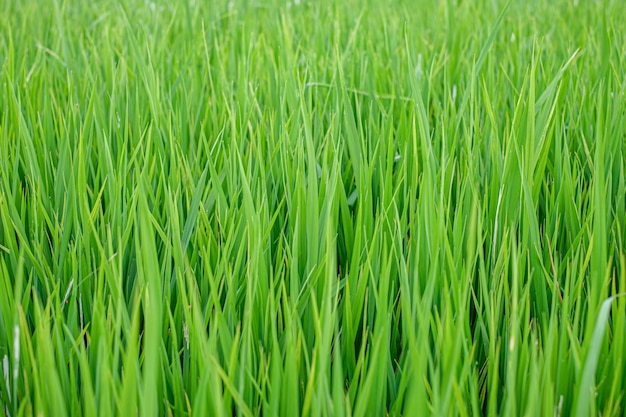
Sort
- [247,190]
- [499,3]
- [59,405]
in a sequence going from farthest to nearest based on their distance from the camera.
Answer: [499,3]
[247,190]
[59,405]

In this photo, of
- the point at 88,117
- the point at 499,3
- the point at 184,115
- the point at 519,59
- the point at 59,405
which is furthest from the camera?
the point at 499,3

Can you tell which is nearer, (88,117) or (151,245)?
(151,245)

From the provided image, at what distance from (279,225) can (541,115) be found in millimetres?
393

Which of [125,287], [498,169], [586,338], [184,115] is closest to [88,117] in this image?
[184,115]

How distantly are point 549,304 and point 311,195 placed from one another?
30 cm

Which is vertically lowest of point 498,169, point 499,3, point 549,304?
point 549,304

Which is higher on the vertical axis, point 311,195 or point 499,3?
point 499,3

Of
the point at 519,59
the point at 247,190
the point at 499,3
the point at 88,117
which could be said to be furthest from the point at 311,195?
the point at 499,3

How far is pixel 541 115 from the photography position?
91 centimetres

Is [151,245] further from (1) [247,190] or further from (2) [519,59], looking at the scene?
(2) [519,59]

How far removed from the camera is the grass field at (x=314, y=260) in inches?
22.1

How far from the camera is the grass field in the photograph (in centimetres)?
56

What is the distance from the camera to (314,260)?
735mm

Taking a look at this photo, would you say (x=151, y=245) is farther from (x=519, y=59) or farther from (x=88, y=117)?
(x=519, y=59)
